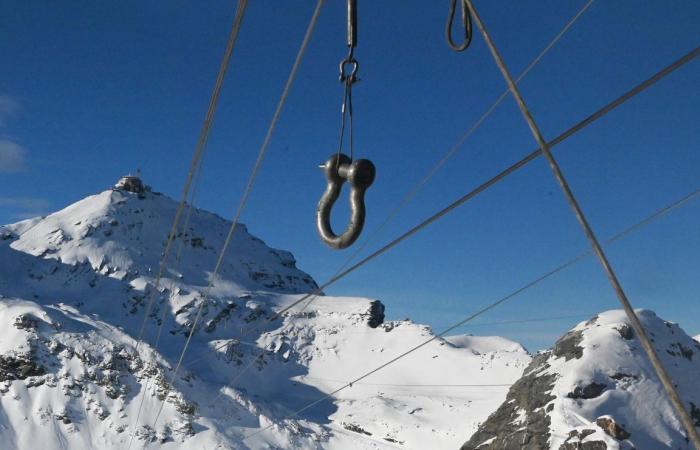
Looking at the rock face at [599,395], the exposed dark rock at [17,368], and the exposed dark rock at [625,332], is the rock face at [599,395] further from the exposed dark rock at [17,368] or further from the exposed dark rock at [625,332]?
the exposed dark rock at [17,368]

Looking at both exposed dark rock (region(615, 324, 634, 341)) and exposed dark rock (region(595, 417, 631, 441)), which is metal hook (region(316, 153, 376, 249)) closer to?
exposed dark rock (region(595, 417, 631, 441))

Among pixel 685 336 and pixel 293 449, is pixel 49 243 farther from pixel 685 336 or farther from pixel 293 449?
pixel 685 336

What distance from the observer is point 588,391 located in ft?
114

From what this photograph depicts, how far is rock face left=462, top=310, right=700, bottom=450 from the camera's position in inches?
1216

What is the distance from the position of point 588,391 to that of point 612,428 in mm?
4415

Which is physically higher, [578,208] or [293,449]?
[293,449]

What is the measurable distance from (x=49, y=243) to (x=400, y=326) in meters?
66.3

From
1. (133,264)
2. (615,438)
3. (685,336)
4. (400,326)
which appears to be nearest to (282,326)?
(400,326)

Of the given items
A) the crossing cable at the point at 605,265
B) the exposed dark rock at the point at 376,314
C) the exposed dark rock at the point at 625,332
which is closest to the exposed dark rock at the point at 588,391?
the exposed dark rock at the point at 625,332

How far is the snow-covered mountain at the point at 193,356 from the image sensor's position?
2084 inches

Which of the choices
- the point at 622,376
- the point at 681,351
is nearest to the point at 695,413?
the point at 622,376

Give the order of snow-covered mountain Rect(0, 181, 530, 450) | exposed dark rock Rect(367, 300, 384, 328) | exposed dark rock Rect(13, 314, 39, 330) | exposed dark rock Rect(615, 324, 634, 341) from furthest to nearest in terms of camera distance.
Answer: exposed dark rock Rect(367, 300, 384, 328), exposed dark rock Rect(13, 314, 39, 330), snow-covered mountain Rect(0, 181, 530, 450), exposed dark rock Rect(615, 324, 634, 341)

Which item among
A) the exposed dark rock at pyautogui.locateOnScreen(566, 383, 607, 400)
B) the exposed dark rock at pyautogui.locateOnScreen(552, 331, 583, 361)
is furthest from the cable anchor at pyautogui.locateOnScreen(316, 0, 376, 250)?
the exposed dark rock at pyautogui.locateOnScreen(552, 331, 583, 361)

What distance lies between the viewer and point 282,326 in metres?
92.8
